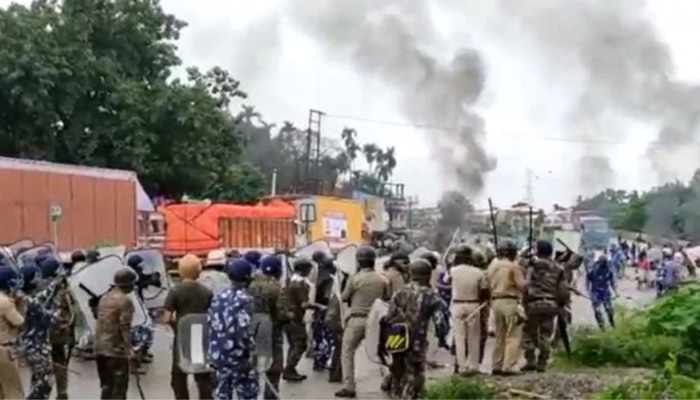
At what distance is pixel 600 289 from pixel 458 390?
353 inches

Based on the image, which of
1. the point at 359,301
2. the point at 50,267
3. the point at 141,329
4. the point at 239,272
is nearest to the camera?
the point at 239,272

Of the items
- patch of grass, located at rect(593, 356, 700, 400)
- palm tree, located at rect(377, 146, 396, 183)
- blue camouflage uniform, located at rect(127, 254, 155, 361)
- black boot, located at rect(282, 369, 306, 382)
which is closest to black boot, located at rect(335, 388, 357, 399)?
black boot, located at rect(282, 369, 306, 382)

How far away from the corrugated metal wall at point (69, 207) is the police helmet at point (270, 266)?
1258 centimetres

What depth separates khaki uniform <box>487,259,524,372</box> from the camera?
1288 centimetres

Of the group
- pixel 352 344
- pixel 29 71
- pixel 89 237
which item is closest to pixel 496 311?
pixel 352 344

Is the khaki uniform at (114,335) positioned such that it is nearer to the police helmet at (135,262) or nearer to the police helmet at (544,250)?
the police helmet at (135,262)

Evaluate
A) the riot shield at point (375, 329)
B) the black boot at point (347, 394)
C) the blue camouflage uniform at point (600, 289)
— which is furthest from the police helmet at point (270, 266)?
the blue camouflage uniform at point (600, 289)

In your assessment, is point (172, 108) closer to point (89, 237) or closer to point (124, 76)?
point (124, 76)

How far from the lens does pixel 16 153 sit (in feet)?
118

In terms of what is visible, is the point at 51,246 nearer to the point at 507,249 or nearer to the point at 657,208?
the point at 507,249

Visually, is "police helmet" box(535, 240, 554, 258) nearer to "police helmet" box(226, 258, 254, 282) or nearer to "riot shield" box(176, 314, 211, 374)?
"riot shield" box(176, 314, 211, 374)

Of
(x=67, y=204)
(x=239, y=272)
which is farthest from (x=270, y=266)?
(x=67, y=204)

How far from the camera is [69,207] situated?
2483cm

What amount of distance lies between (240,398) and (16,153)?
A: 29.2m
